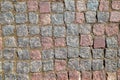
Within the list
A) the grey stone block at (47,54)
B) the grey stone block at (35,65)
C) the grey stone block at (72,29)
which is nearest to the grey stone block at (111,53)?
the grey stone block at (72,29)

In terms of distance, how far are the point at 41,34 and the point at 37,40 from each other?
0.31 feet

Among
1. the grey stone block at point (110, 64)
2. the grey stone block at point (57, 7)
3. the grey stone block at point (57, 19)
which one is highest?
the grey stone block at point (57, 7)

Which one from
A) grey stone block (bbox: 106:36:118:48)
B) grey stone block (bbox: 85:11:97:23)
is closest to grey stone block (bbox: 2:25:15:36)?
grey stone block (bbox: 85:11:97:23)

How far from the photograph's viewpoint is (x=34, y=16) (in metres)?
4.06

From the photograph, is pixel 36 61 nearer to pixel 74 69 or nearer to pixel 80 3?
pixel 74 69

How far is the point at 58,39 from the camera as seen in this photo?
162 inches

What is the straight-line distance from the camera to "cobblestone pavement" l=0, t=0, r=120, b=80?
4.06 metres

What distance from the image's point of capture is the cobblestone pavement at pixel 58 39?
4.06 meters

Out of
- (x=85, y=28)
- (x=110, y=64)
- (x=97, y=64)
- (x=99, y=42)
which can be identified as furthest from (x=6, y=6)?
(x=110, y=64)

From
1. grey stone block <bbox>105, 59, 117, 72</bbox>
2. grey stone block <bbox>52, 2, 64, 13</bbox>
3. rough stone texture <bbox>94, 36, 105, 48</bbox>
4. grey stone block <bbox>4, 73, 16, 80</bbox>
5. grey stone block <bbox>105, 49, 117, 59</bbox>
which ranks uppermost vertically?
grey stone block <bbox>52, 2, 64, 13</bbox>

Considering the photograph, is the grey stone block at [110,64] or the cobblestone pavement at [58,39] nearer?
the cobblestone pavement at [58,39]

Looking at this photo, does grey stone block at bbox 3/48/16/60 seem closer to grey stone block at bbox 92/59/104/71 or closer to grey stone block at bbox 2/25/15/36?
grey stone block at bbox 2/25/15/36

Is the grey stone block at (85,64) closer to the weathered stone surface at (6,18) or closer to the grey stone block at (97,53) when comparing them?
the grey stone block at (97,53)

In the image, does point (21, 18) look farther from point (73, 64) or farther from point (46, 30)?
point (73, 64)
